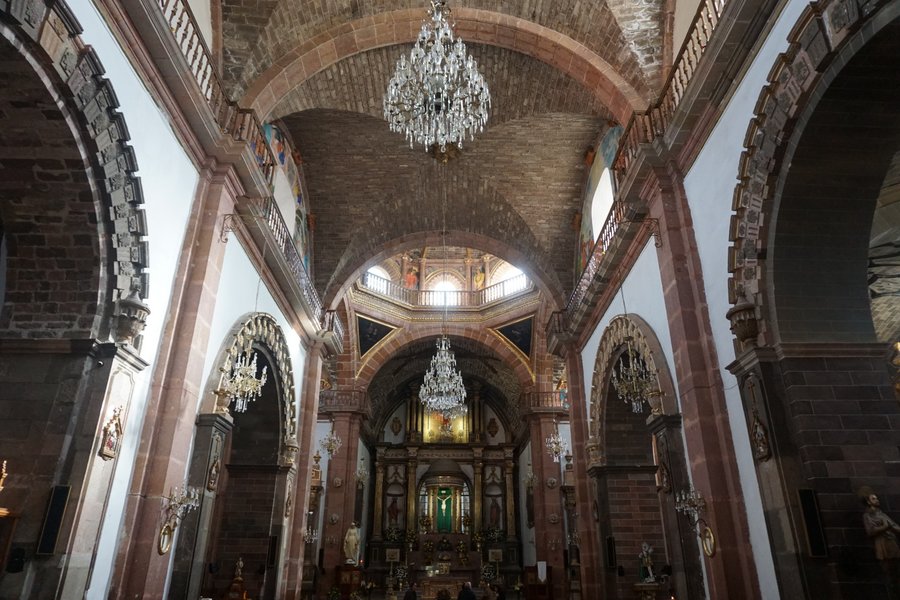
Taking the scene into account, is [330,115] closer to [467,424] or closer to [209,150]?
[209,150]

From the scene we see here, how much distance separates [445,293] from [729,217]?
16990mm

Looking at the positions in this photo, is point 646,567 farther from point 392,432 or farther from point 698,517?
point 392,432

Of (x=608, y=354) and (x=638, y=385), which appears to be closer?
(x=638, y=385)

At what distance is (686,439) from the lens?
770 centimetres

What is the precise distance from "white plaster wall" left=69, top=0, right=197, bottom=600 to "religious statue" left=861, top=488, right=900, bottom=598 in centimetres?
703

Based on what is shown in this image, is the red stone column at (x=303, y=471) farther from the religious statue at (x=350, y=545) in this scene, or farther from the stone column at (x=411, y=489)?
the stone column at (x=411, y=489)

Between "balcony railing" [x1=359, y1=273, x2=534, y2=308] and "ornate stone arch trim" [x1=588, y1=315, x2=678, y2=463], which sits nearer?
"ornate stone arch trim" [x1=588, y1=315, x2=678, y2=463]

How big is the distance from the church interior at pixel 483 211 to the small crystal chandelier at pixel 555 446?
441cm

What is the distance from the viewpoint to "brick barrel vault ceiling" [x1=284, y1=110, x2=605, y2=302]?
14.0 m

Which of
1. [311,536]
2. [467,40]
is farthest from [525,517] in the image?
[467,40]

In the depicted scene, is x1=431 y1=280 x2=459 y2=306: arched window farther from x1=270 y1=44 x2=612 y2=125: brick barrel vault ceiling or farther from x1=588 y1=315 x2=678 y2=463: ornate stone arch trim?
x1=270 y1=44 x2=612 y2=125: brick barrel vault ceiling

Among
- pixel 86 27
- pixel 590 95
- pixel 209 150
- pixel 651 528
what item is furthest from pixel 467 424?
pixel 86 27

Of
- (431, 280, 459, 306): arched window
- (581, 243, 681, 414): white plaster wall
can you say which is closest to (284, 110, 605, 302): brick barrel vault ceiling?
(581, 243, 681, 414): white plaster wall

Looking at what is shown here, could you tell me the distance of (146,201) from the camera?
6.77 meters
